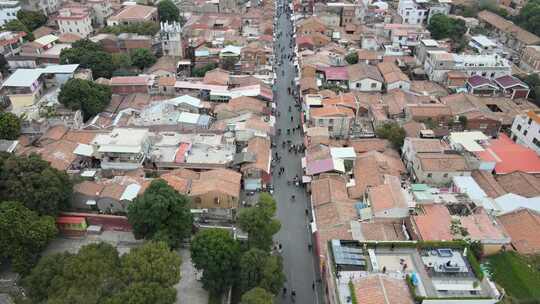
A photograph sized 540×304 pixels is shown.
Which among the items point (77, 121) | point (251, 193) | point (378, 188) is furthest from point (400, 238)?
point (77, 121)

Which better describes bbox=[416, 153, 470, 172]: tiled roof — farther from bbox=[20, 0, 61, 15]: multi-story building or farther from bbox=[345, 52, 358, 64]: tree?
bbox=[20, 0, 61, 15]: multi-story building

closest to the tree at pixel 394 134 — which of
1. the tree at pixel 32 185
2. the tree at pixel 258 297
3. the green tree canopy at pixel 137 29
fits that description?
the tree at pixel 258 297

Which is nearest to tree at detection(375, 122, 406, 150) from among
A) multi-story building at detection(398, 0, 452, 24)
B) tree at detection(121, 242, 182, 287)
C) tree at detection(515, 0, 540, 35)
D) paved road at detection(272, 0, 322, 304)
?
paved road at detection(272, 0, 322, 304)

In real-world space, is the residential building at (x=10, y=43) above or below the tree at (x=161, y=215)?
above

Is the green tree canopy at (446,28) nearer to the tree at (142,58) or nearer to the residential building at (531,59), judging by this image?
the residential building at (531,59)

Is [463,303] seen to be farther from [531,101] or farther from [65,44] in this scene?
[65,44]

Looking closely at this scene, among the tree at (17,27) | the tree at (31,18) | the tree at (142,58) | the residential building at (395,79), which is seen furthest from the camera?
the tree at (31,18)

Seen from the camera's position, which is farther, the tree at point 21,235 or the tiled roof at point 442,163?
the tiled roof at point 442,163

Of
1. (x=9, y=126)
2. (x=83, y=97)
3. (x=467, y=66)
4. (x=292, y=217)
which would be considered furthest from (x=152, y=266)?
(x=467, y=66)
